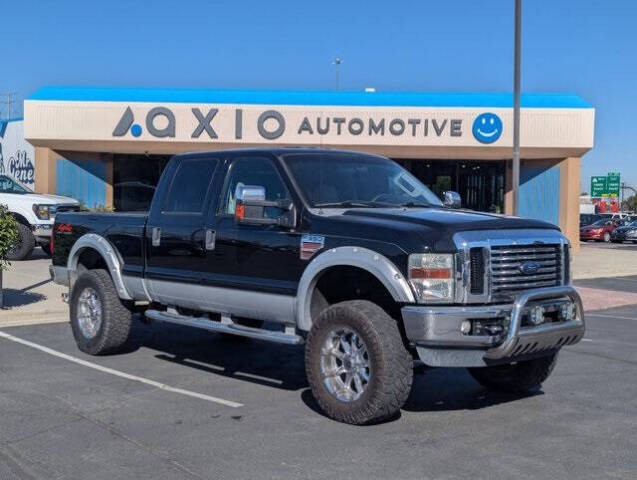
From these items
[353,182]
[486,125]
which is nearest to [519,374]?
[353,182]

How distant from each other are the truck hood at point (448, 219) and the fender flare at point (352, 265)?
0.42 metres

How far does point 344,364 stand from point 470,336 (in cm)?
105

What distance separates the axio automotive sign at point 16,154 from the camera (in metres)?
29.7

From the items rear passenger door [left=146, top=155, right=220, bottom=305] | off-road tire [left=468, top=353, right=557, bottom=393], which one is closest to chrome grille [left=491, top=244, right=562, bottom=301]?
off-road tire [left=468, top=353, right=557, bottom=393]

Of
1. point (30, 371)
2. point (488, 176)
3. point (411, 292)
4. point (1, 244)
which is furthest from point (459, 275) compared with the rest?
point (488, 176)

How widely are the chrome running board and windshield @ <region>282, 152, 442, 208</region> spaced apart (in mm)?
1146

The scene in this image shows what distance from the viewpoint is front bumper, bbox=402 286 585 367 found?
558cm

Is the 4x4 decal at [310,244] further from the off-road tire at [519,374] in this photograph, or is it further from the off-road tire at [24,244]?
the off-road tire at [24,244]

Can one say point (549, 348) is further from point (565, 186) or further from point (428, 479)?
point (565, 186)

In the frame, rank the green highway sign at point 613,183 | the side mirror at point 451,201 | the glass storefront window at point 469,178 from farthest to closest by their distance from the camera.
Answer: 1. the green highway sign at point 613,183
2. the glass storefront window at point 469,178
3. the side mirror at point 451,201

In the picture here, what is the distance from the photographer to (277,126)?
999 inches

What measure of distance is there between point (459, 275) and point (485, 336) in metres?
0.48

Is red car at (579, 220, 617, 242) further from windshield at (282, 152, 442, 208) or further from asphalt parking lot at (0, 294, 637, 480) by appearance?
windshield at (282, 152, 442, 208)

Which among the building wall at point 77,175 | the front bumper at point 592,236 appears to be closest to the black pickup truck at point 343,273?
the building wall at point 77,175
